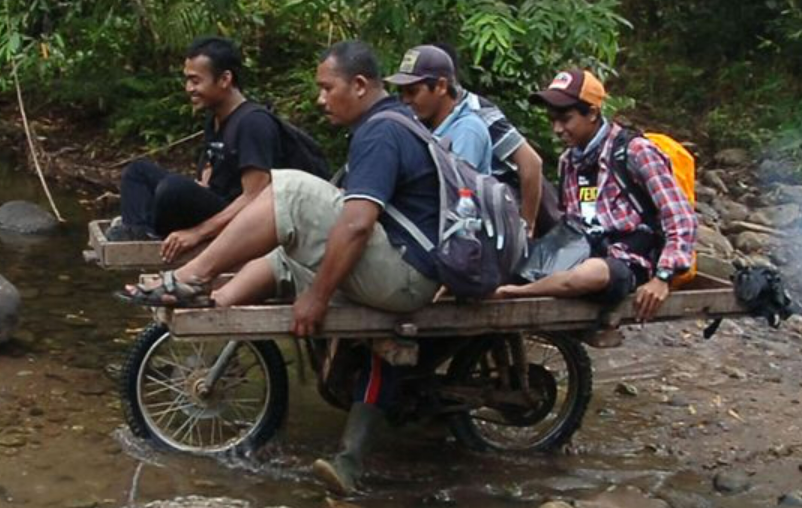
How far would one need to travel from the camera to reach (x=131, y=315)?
30.7 feet

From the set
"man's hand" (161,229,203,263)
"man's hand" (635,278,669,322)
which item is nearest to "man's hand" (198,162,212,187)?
"man's hand" (161,229,203,263)

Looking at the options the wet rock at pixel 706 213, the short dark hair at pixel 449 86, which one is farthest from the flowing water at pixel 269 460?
the wet rock at pixel 706 213

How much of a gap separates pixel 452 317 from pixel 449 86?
1284mm

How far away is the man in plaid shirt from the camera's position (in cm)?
655

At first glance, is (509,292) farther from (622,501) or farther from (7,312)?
(7,312)

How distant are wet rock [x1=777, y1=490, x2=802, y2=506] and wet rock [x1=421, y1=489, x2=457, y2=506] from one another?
148cm

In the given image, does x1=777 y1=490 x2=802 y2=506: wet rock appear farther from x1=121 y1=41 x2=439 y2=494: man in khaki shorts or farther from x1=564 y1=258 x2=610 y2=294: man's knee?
x1=121 y1=41 x2=439 y2=494: man in khaki shorts

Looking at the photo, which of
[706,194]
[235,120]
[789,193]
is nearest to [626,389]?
[235,120]

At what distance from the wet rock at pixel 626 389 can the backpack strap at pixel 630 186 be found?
1.79m

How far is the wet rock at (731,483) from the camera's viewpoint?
6863 millimetres

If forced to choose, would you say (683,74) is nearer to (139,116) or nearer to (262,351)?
(139,116)

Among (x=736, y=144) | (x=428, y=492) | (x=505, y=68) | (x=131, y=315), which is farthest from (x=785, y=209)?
(x=428, y=492)

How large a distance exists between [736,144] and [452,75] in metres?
8.20

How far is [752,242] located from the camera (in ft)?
38.0
